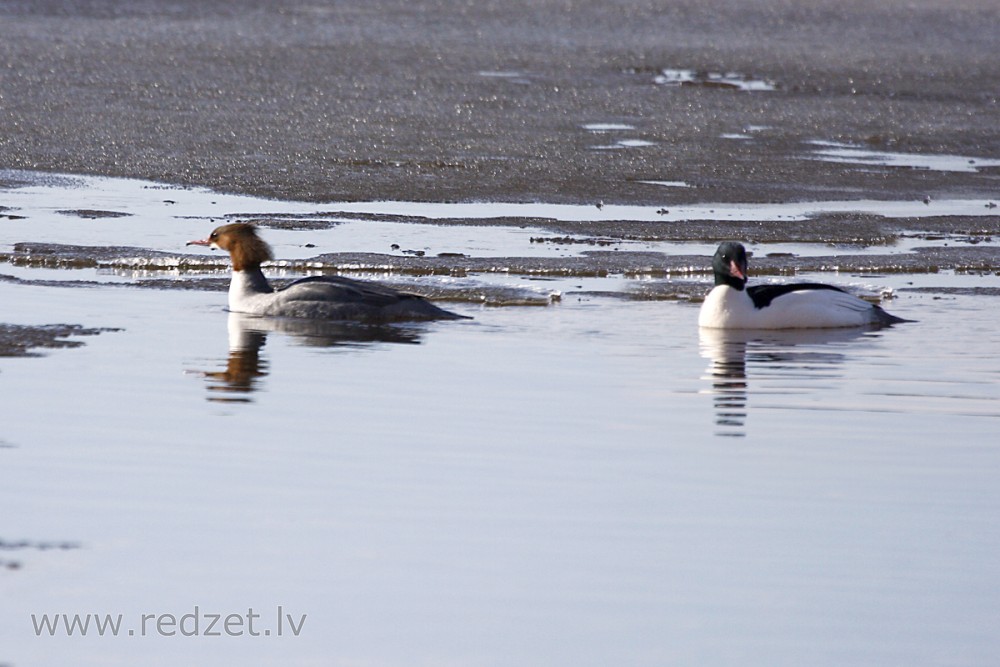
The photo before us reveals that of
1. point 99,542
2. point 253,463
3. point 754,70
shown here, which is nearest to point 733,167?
point 754,70

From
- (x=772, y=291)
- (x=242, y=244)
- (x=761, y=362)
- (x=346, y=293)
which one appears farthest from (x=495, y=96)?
(x=761, y=362)

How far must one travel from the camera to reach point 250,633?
5.19 m

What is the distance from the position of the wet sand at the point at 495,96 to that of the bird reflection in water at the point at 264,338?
5.60m

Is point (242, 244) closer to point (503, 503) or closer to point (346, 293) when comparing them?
point (346, 293)

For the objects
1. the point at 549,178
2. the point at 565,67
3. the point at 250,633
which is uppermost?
the point at 565,67

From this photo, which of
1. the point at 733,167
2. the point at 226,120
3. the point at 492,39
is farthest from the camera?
the point at 492,39

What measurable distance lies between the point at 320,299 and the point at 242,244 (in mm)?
972

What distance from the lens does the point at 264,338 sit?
10.9 meters

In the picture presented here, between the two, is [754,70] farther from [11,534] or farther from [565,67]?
[11,534]

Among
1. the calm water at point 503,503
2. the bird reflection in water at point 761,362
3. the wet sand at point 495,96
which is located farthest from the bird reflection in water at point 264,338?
the wet sand at point 495,96

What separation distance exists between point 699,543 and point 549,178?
12410mm

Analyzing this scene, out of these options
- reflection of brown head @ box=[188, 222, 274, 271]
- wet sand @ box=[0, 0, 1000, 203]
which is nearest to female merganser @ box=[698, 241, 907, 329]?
reflection of brown head @ box=[188, 222, 274, 271]

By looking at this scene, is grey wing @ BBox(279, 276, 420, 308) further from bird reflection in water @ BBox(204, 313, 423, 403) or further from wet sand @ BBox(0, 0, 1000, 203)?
wet sand @ BBox(0, 0, 1000, 203)

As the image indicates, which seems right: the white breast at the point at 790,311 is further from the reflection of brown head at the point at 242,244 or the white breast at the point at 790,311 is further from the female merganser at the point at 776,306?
the reflection of brown head at the point at 242,244
